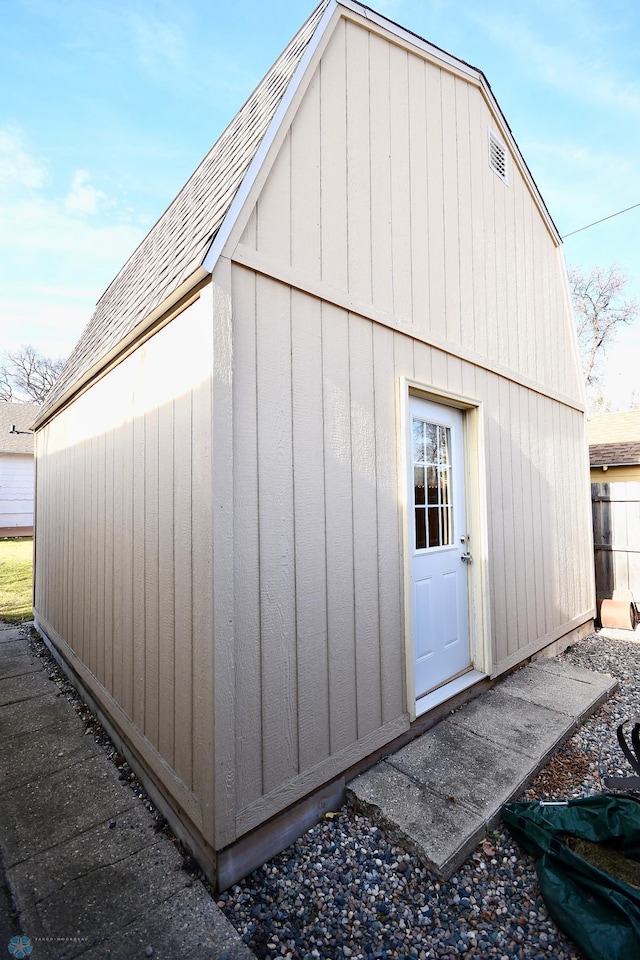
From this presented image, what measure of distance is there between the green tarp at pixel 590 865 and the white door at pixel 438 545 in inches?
39.9

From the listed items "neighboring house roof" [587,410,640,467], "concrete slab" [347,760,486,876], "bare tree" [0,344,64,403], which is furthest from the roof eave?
"bare tree" [0,344,64,403]

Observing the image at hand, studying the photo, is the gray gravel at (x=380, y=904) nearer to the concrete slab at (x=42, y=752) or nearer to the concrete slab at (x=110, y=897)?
the concrete slab at (x=110, y=897)

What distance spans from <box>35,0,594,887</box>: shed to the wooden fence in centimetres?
246

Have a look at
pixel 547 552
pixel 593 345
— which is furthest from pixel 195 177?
pixel 593 345

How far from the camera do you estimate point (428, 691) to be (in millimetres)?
2865

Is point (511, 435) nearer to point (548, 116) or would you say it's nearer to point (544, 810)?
point (544, 810)

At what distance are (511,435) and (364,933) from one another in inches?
136

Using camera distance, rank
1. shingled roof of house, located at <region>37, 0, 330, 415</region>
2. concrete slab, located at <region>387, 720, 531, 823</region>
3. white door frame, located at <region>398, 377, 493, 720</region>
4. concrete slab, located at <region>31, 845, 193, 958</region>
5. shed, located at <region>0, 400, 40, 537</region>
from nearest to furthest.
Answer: concrete slab, located at <region>31, 845, 193, 958</region> < shingled roof of house, located at <region>37, 0, 330, 415</region> < concrete slab, located at <region>387, 720, 531, 823</region> < white door frame, located at <region>398, 377, 493, 720</region> < shed, located at <region>0, 400, 40, 537</region>

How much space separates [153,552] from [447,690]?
7.36ft

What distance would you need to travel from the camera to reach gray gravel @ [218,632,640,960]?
1.46 metres

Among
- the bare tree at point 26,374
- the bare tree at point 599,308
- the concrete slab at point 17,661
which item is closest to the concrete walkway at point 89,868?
the concrete slab at point 17,661

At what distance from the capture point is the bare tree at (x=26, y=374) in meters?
21.4

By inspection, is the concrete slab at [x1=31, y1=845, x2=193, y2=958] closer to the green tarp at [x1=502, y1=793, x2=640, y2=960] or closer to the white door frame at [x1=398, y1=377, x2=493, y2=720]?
the green tarp at [x1=502, y1=793, x2=640, y2=960]

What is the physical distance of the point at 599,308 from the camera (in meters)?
14.5
